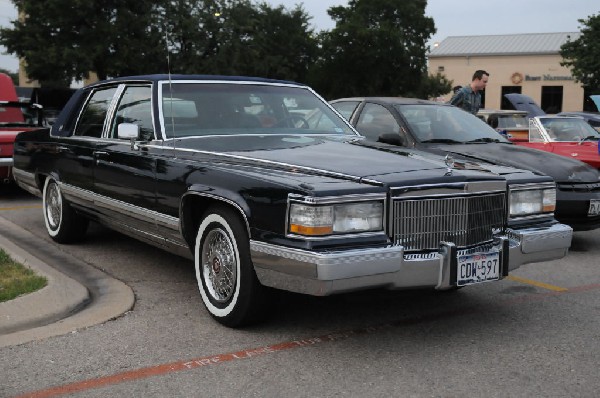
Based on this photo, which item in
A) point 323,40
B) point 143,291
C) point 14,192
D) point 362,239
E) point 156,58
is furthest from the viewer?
point 323,40

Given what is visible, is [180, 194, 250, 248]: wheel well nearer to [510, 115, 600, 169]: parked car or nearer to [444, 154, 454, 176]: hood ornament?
[444, 154, 454, 176]: hood ornament

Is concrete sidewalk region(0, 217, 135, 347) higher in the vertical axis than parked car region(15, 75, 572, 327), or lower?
lower

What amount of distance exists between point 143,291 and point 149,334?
1019 mm

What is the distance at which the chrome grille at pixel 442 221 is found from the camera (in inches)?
151

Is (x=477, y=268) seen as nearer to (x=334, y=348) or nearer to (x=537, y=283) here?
(x=334, y=348)

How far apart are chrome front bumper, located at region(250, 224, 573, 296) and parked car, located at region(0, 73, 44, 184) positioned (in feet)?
22.4

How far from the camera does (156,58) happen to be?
38438 mm

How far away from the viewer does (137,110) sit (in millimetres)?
5480

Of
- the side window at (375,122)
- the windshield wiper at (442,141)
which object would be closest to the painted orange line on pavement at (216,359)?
the windshield wiper at (442,141)

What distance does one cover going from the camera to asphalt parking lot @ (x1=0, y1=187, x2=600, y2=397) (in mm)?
3379

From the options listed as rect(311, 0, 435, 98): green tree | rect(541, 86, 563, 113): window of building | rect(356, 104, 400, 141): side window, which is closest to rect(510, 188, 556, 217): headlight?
rect(356, 104, 400, 141): side window

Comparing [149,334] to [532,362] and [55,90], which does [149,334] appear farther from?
[55,90]

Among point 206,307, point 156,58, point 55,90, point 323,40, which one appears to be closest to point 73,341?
point 206,307

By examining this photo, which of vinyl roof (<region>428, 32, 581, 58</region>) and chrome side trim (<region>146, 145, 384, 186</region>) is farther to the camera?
vinyl roof (<region>428, 32, 581, 58</region>)
